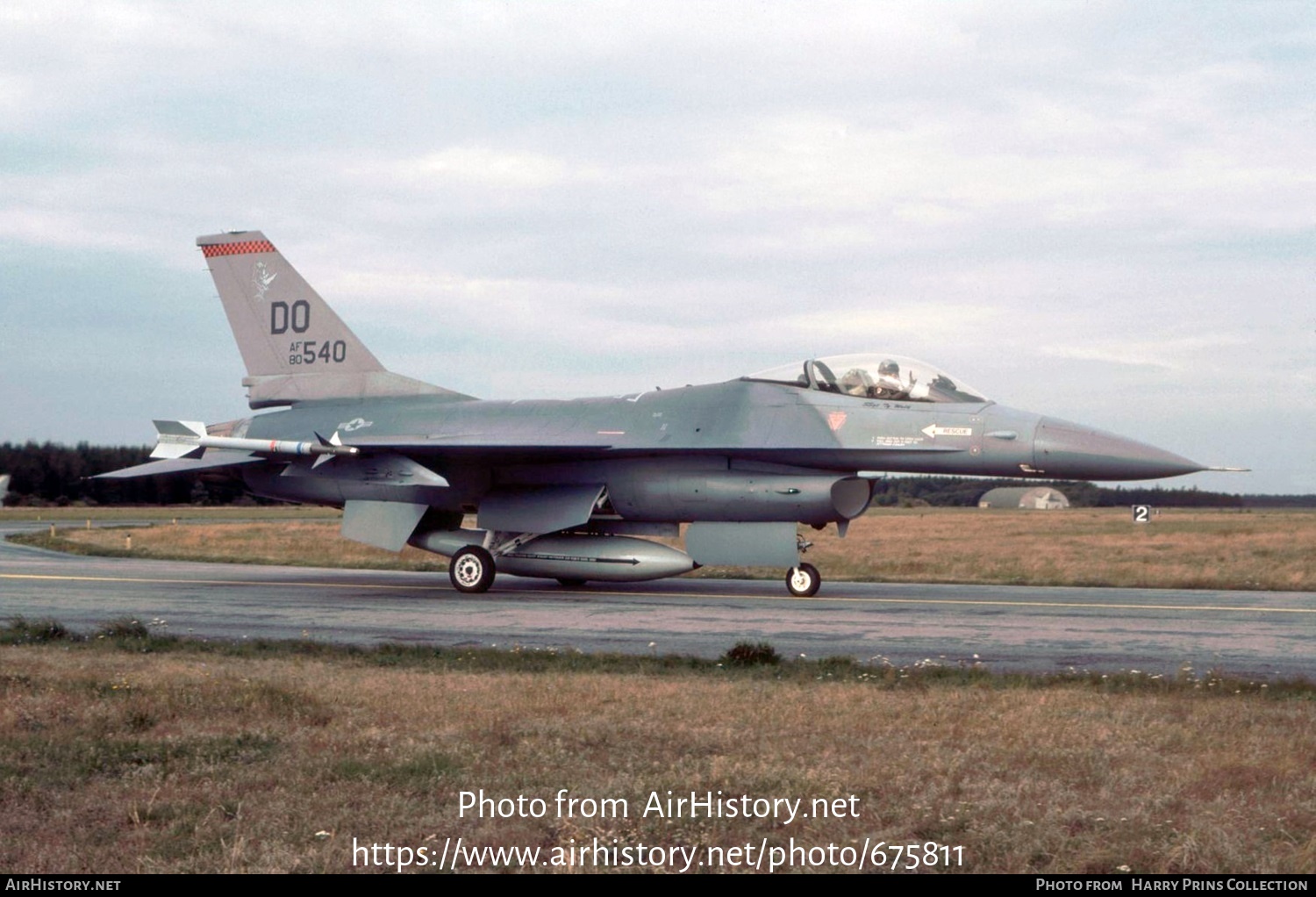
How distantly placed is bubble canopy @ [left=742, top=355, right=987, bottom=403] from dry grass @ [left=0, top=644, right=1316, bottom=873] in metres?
7.35

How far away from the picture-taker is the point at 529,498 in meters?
17.5

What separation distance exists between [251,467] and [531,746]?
1387 centimetres

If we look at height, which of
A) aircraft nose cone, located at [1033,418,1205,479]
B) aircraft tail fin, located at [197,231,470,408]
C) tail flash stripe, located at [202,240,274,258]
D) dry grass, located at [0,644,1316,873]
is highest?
tail flash stripe, located at [202,240,274,258]

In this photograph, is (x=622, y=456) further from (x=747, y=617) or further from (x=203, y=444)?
(x=203, y=444)

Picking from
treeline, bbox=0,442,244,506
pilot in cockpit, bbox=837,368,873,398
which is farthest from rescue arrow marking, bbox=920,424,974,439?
treeline, bbox=0,442,244,506

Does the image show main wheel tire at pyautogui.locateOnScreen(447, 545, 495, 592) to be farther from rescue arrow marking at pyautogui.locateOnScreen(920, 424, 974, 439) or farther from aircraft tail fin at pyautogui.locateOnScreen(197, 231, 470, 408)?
rescue arrow marking at pyautogui.locateOnScreen(920, 424, 974, 439)

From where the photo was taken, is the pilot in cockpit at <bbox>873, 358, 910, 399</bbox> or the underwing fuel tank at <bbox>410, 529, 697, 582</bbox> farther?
the underwing fuel tank at <bbox>410, 529, 697, 582</bbox>

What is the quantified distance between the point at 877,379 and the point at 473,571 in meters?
6.48

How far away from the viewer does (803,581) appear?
53.8 feet

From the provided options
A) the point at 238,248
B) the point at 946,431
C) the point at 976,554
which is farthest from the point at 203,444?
the point at 976,554

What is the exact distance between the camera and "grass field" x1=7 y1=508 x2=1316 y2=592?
67.4 feet

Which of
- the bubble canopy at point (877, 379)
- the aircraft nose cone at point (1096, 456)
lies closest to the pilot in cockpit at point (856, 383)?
the bubble canopy at point (877, 379)
